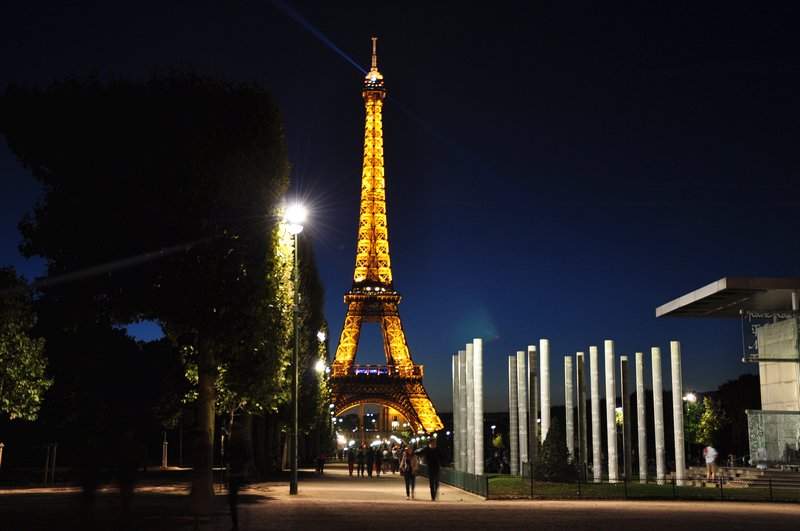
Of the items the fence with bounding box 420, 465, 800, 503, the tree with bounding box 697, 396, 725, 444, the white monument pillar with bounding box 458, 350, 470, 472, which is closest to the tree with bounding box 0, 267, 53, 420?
the fence with bounding box 420, 465, 800, 503

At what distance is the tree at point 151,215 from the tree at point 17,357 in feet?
17.2

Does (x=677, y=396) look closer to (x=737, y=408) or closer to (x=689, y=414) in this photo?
(x=689, y=414)

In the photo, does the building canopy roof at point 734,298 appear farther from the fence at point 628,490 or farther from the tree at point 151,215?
the tree at point 151,215

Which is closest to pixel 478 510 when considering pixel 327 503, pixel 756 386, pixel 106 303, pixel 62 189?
pixel 327 503

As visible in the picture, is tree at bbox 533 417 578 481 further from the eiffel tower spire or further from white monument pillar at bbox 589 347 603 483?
the eiffel tower spire

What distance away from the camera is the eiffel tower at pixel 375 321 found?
9100 cm

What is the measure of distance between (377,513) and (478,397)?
48.7 feet

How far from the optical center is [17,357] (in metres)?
32.9

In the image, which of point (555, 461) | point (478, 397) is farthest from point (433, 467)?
point (555, 461)

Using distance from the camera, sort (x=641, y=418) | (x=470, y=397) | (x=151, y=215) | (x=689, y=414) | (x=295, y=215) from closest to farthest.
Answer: (x=151, y=215)
(x=295, y=215)
(x=470, y=397)
(x=641, y=418)
(x=689, y=414)

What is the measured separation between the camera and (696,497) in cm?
3019

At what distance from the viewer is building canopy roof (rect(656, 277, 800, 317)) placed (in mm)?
39781

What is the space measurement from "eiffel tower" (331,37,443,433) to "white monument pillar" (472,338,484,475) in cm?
5050

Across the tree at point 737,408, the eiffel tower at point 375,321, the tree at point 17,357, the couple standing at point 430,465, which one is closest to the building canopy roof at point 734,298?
the couple standing at point 430,465
